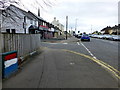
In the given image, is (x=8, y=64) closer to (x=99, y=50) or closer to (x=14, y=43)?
(x=14, y=43)

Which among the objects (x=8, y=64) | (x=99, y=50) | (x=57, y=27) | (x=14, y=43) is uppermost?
(x=57, y=27)

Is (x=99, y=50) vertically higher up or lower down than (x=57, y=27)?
lower down

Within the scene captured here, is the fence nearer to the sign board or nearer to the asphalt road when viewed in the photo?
the sign board

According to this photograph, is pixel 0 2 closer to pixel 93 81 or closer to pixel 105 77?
pixel 93 81

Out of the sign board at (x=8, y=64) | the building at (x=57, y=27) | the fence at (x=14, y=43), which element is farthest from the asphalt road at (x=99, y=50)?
the building at (x=57, y=27)

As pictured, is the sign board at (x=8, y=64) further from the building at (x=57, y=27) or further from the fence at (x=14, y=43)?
the building at (x=57, y=27)

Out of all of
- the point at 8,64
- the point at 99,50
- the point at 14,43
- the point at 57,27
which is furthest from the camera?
the point at 57,27

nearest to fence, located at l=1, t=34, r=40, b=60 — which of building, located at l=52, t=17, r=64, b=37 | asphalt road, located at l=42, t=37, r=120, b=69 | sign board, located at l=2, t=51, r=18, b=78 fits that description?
sign board, located at l=2, t=51, r=18, b=78

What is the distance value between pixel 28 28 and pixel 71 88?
3035 cm

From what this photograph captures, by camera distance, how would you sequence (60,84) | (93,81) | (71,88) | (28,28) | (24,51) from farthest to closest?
1. (28,28)
2. (24,51)
3. (93,81)
4. (60,84)
5. (71,88)

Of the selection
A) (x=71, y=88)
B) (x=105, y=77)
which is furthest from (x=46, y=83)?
(x=105, y=77)

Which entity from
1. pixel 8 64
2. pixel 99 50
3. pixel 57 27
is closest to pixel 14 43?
pixel 8 64

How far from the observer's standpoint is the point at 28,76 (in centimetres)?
516

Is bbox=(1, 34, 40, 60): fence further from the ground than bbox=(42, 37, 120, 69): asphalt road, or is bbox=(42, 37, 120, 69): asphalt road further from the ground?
bbox=(1, 34, 40, 60): fence
